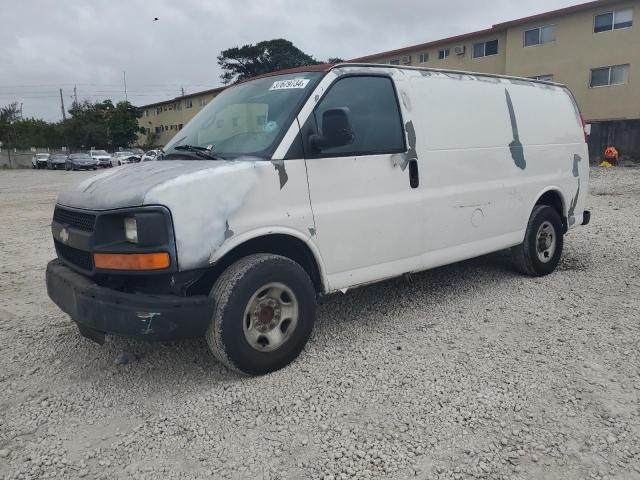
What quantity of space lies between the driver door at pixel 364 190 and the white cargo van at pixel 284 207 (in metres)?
0.01

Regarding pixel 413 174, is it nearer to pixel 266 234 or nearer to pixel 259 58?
pixel 266 234

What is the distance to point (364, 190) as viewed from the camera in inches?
148

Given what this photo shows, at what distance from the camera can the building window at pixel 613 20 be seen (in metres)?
24.1

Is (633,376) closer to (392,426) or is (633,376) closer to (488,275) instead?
(392,426)

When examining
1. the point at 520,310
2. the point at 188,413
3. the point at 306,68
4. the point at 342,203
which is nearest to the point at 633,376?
the point at 520,310

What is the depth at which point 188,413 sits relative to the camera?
9.81ft

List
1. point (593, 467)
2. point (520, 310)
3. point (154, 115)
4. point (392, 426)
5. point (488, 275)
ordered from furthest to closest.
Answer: point (154, 115)
point (488, 275)
point (520, 310)
point (392, 426)
point (593, 467)

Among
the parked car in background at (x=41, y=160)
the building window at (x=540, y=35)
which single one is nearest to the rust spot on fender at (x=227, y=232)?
A: the building window at (x=540, y=35)

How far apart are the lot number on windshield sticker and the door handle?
3.48 ft

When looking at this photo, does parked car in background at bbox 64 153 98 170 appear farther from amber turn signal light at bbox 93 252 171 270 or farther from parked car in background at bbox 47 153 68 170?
amber turn signal light at bbox 93 252 171 270

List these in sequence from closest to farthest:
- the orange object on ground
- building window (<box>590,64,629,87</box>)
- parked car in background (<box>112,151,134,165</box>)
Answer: the orange object on ground, building window (<box>590,64,629,87</box>), parked car in background (<box>112,151,134,165</box>)

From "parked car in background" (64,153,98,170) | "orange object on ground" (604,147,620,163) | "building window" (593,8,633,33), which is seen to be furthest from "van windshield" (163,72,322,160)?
"parked car in background" (64,153,98,170)

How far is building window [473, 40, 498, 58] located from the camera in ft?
98.3

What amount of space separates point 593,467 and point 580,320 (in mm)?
2041
